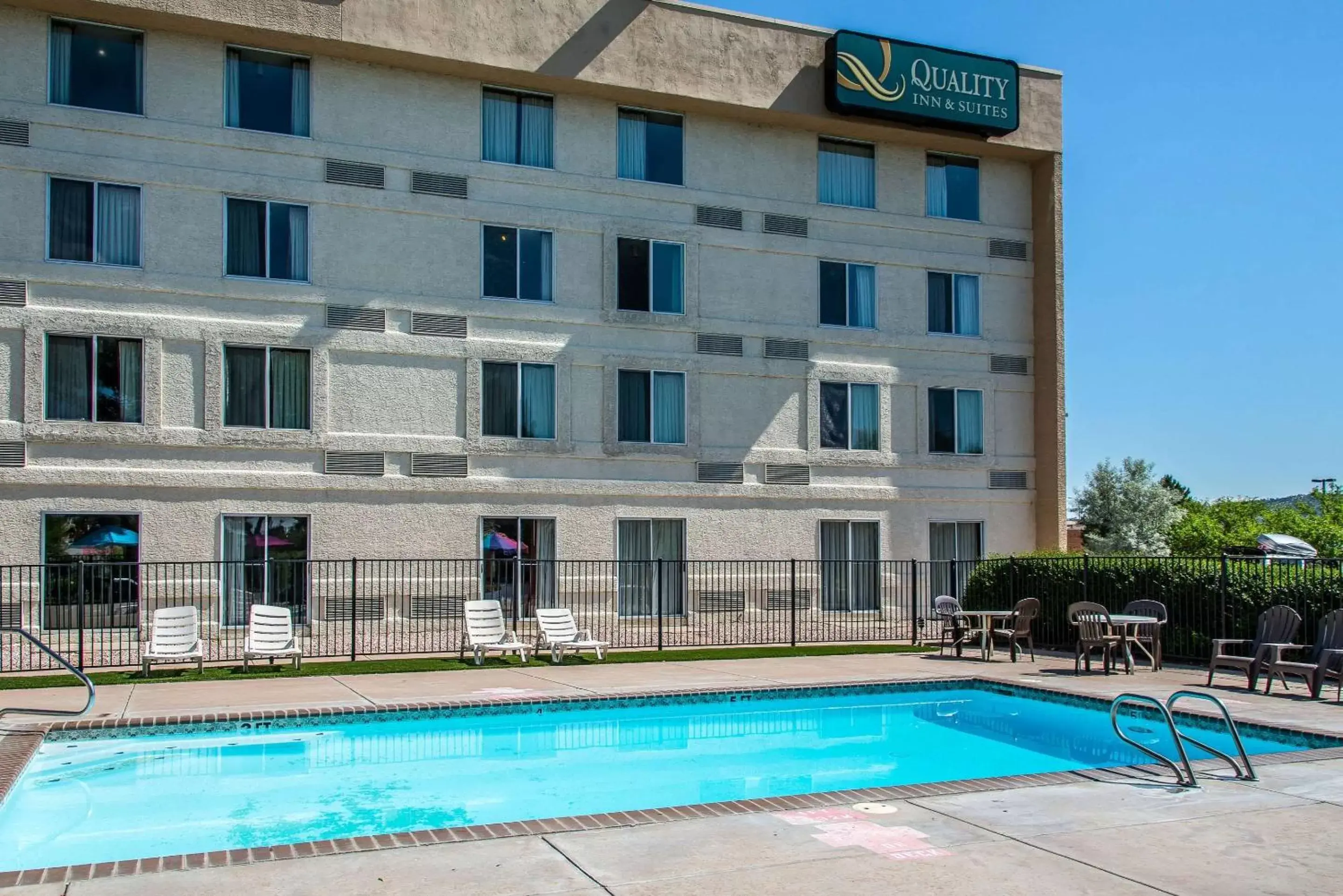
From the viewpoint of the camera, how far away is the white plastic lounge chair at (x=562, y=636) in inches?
766

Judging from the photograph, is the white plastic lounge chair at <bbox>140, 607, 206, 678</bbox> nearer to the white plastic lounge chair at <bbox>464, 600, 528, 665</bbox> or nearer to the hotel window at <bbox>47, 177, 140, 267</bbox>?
the white plastic lounge chair at <bbox>464, 600, 528, 665</bbox>

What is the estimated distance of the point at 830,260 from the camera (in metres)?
27.2

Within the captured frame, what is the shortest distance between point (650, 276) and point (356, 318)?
609 cm

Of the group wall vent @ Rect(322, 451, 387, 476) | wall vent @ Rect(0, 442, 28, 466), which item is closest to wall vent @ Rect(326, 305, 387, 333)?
wall vent @ Rect(322, 451, 387, 476)

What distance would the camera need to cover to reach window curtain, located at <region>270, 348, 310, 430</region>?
73.2 ft

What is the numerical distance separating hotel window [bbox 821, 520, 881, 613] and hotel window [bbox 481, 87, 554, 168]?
9721mm

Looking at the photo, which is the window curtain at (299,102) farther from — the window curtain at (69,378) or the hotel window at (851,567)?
the hotel window at (851,567)

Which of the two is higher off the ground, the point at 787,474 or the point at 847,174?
the point at 847,174

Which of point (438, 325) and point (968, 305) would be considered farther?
point (968, 305)

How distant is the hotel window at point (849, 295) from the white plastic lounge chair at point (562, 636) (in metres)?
9.96

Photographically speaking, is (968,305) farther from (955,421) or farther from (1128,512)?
(1128,512)

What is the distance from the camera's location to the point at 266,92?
22688mm

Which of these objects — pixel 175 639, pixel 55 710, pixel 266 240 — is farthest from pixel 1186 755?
pixel 266 240

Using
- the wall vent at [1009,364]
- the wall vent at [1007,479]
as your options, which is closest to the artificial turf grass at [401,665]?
the wall vent at [1007,479]
